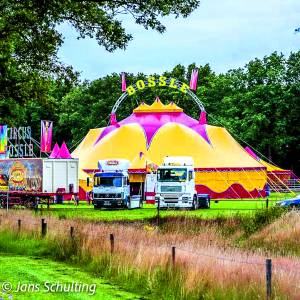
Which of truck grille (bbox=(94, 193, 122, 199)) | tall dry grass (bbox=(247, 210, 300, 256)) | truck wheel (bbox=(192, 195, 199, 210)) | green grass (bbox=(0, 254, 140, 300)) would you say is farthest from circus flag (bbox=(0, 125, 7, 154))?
green grass (bbox=(0, 254, 140, 300))

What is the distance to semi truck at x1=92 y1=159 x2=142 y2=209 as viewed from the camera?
137 feet

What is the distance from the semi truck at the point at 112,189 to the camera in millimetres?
41844

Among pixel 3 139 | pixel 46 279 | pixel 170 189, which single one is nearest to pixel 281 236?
pixel 46 279

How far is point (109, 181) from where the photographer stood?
42531 millimetres

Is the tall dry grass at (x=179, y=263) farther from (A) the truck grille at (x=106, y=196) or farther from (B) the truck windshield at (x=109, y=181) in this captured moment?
(B) the truck windshield at (x=109, y=181)

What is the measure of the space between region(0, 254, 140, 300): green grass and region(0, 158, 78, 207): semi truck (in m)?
24.6

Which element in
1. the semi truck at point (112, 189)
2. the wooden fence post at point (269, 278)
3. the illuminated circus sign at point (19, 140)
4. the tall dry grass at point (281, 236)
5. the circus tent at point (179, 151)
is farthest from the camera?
the illuminated circus sign at point (19, 140)

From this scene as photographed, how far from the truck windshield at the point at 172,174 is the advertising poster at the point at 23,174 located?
737 centimetres

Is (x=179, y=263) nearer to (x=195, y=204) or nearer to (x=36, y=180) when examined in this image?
(x=195, y=204)

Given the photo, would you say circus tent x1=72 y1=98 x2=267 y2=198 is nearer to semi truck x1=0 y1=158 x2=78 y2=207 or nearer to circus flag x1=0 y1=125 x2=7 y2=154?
circus flag x1=0 y1=125 x2=7 y2=154

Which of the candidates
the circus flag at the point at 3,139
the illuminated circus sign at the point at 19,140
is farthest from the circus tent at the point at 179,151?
the illuminated circus sign at the point at 19,140

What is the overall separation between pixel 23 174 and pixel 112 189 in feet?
18.8

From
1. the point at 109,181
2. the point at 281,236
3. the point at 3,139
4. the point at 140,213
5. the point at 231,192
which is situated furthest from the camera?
the point at 3,139

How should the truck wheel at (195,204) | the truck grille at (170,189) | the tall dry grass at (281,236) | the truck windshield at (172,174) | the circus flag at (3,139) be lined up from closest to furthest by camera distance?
the tall dry grass at (281,236) < the truck wheel at (195,204) < the truck grille at (170,189) < the truck windshield at (172,174) < the circus flag at (3,139)
